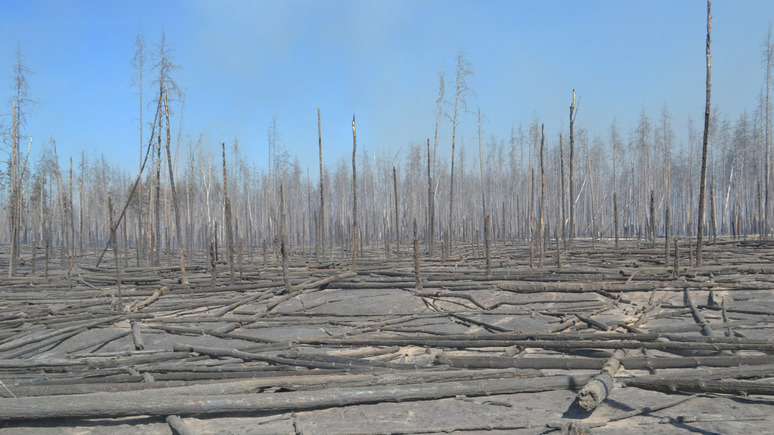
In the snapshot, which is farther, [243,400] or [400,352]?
[400,352]

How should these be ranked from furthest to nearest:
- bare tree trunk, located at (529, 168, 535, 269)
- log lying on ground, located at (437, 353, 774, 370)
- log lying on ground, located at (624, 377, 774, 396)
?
bare tree trunk, located at (529, 168, 535, 269) < log lying on ground, located at (437, 353, 774, 370) < log lying on ground, located at (624, 377, 774, 396)

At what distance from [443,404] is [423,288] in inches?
256

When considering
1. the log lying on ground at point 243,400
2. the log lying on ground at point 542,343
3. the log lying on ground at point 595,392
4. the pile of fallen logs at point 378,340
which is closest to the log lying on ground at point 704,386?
the pile of fallen logs at point 378,340

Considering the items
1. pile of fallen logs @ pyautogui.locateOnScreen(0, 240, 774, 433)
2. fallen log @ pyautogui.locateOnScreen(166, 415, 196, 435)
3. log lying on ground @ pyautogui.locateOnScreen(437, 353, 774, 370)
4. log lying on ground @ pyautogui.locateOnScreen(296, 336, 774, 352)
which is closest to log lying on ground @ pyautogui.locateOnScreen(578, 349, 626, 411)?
pile of fallen logs @ pyautogui.locateOnScreen(0, 240, 774, 433)

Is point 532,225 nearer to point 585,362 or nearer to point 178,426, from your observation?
point 585,362

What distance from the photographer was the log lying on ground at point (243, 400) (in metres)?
3.94

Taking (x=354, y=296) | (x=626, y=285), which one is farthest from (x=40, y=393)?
(x=626, y=285)

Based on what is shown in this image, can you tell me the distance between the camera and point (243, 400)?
4.14m

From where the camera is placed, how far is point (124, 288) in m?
12.0

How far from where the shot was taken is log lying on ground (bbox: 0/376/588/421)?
3943mm

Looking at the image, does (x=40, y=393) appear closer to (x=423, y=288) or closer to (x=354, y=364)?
(x=354, y=364)

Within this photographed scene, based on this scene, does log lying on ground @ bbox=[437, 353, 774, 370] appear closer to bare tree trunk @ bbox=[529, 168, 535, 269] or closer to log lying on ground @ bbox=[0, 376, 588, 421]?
log lying on ground @ bbox=[0, 376, 588, 421]

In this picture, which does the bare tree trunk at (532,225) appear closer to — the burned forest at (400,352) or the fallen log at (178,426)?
the burned forest at (400,352)

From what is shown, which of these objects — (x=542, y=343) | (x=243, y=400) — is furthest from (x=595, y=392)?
(x=243, y=400)
